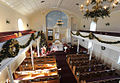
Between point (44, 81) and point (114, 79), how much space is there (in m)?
4.89

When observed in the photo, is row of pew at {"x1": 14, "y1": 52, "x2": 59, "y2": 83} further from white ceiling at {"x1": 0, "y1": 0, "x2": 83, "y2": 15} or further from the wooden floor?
white ceiling at {"x1": 0, "y1": 0, "x2": 83, "y2": 15}

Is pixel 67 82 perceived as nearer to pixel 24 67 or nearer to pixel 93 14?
pixel 24 67

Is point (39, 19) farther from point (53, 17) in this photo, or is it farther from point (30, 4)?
point (30, 4)

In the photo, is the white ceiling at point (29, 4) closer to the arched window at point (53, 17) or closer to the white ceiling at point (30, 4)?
the white ceiling at point (30, 4)

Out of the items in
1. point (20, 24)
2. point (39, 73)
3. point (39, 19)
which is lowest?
point (39, 73)

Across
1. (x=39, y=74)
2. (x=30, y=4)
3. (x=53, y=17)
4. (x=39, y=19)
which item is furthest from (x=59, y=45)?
(x=30, y=4)

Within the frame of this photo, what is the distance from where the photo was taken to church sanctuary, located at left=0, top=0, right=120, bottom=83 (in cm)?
403

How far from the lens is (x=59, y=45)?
500 inches

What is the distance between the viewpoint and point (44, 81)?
457 cm

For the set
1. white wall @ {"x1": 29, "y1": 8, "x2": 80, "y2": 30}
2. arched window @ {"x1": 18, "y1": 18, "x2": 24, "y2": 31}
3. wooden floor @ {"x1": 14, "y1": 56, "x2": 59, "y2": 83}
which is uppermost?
white wall @ {"x1": 29, "y1": 8, "x2": 80, "y2": 30}

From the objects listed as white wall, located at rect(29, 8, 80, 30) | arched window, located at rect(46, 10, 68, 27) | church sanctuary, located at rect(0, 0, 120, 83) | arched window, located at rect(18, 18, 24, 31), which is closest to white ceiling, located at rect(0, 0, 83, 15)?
church sanctuary, located at rect(0, 0, 120, 83)

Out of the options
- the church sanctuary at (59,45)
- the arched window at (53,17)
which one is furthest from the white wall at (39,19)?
the arched window at (53,17)

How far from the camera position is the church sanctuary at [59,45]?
13.2 ft

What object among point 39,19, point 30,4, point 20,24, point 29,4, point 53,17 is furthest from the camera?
point 53,17
